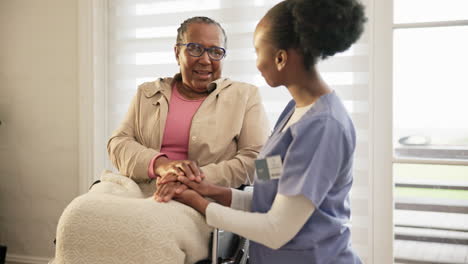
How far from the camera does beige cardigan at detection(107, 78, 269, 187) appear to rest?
1796 mm

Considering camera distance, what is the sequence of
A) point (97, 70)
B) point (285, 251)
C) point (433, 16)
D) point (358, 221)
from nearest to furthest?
point (285, 251), point (433, 16), point (358, 221), point (97, 70)

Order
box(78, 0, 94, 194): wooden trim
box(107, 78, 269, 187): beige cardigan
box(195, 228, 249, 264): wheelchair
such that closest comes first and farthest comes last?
box(195, 228, 249, 264): wheelchair
box(107, 78, 269, 187): beige cardigan
box(78, 0, 94, 194): wooden trim

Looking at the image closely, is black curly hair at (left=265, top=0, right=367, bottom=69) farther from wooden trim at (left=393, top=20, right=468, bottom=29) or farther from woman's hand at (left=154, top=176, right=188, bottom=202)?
wooden trim at (left=393, top=20, right=468, bottom=29)

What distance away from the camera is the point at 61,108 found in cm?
285

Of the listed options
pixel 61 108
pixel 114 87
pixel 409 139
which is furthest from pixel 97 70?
pixel 409 139

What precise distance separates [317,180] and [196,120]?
0.83 metres

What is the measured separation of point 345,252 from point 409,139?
3.86 ft

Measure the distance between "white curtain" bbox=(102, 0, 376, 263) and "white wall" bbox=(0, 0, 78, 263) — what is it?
0.25 metres

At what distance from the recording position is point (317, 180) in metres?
1.17

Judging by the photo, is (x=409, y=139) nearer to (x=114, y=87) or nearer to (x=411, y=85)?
(x=411, y=85)

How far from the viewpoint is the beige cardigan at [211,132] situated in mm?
1796

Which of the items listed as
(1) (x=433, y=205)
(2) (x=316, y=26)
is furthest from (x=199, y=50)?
(1) (x=433, y=205)

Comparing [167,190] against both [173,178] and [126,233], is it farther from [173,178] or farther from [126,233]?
[126,233]

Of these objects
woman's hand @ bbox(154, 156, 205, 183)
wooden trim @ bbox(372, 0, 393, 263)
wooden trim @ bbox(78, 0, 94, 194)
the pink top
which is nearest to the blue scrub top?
woman's hand @ bbox(154, 156, 205, 183)
